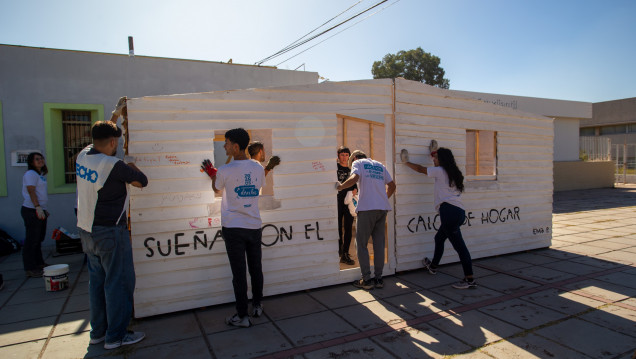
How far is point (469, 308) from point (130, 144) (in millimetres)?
4170

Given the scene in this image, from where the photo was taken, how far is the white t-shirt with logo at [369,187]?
4551mm

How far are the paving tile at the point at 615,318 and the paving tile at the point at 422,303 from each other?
1.34 metres

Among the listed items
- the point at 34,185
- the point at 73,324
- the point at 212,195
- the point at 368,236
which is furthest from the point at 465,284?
the point at 34,185

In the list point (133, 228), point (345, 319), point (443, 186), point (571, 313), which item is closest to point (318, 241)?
point (345, 319)

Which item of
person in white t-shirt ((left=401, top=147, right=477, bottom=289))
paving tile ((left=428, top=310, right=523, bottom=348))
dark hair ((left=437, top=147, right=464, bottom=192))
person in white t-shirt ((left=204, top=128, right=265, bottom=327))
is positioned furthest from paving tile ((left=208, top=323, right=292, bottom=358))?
dark hair ((left=437, top=147, right=464, bottom=192))

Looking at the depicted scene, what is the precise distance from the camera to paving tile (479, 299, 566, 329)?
3691 millimetres

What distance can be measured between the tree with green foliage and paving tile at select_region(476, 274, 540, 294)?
96.4 feet

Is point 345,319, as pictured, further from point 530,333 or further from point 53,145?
point 53,145

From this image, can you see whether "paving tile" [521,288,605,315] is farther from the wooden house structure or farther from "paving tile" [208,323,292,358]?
"paving tile" [208,323,292,358]

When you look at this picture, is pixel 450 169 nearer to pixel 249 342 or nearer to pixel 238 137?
pixel 238 137

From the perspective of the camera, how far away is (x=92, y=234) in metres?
3.14

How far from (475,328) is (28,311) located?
502 cm

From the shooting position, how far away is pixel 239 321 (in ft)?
11.9

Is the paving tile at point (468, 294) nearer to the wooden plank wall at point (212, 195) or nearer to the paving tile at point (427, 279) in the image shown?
the paving tile at point (427, 279)
